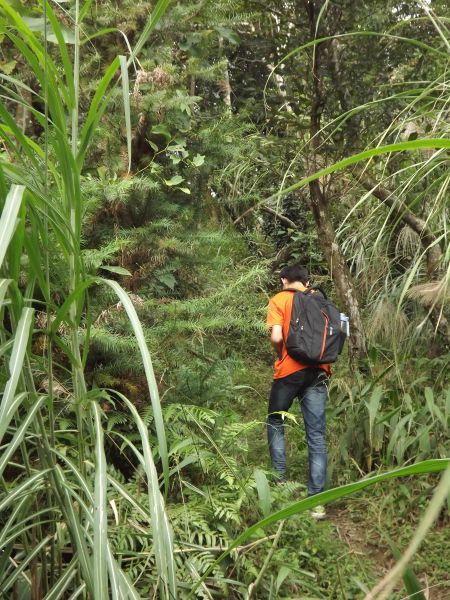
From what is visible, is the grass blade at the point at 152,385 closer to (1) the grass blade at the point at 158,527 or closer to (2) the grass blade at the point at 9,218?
(1) the grass blade at the point at 158,527

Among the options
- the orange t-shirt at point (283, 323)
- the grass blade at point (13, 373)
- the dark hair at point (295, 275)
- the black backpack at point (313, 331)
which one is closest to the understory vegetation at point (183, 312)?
the grass blade at point (13, 373)

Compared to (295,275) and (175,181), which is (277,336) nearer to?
(295,275)

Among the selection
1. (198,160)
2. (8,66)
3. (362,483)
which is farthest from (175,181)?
(362,483)

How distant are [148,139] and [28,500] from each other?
86.5 inches

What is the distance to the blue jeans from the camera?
12.5 ft

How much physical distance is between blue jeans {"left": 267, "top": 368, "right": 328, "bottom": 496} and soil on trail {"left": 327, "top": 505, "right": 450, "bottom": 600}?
201 mm

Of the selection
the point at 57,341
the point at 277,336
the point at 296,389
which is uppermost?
the point at 57,341

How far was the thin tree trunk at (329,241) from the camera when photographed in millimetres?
4430

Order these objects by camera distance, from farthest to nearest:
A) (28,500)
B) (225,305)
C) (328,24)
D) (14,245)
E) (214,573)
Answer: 1. (328,24)
2. (225,305)
3. (214,573)
4. (28,500)
5. (14,245)

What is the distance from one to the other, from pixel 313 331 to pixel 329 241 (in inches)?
44.6

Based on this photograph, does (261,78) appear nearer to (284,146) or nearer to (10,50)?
(284,146)

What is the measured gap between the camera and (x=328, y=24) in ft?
14.2

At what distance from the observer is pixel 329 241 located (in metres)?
4.76

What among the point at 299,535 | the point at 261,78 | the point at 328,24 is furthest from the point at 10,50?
the point at 261,78
